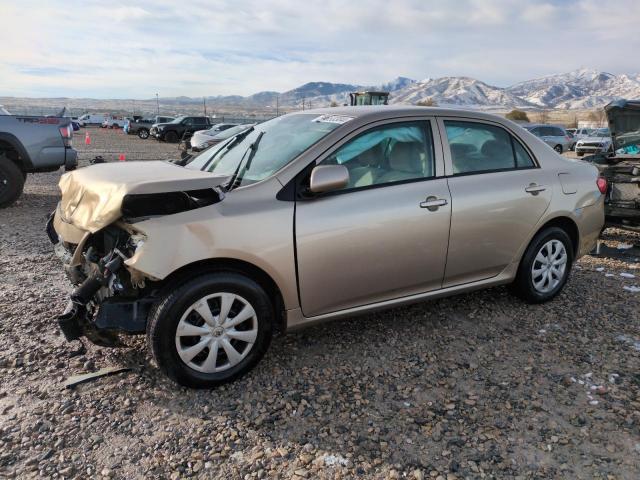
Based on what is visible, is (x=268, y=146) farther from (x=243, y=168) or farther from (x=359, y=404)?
(x=359, y=404)

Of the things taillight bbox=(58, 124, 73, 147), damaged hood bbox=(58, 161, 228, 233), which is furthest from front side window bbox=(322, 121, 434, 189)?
taillight bbox=(58, 124, 73, 147)

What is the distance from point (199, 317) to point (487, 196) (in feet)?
7.68

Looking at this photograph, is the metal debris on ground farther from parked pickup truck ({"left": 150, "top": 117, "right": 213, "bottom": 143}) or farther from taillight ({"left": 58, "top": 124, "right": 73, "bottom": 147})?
parked pickup truck ({"left": 150, "top": 117, "right": 213, "bottom": 143})

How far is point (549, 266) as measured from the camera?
14.3ft

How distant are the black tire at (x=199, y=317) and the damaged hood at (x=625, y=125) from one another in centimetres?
596

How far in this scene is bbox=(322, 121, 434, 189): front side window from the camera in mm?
3365

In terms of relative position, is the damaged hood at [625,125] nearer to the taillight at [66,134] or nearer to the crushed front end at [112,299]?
the crushed front end at [112,299]

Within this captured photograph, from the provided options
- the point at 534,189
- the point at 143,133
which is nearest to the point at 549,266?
the point at 534,189

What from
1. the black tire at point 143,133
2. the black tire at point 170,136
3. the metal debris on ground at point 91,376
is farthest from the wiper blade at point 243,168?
the black tire at point 143,133

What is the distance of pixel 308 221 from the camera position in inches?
121

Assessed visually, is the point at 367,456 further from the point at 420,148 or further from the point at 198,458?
the point at 420,148

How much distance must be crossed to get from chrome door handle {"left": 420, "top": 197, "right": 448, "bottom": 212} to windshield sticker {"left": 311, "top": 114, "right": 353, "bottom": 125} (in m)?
0.80

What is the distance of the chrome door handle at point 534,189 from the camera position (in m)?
4.06

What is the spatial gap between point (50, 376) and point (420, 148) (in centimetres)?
297
